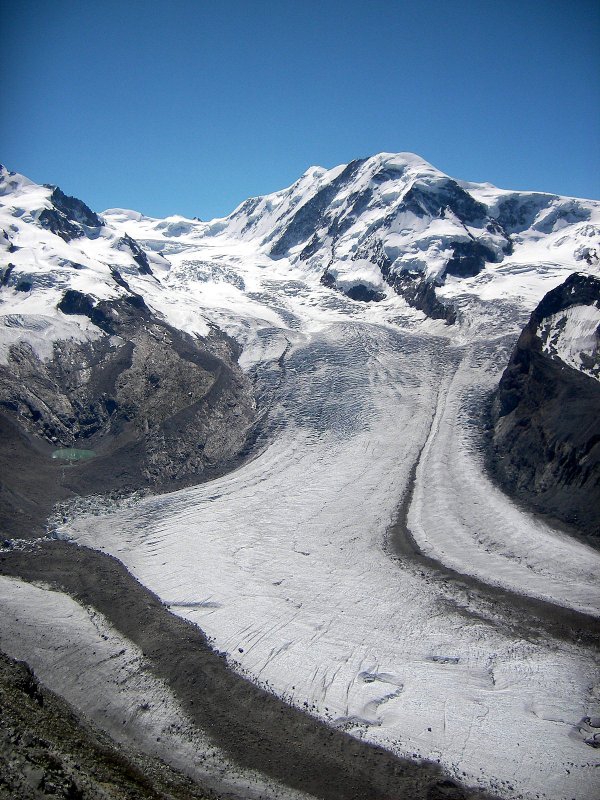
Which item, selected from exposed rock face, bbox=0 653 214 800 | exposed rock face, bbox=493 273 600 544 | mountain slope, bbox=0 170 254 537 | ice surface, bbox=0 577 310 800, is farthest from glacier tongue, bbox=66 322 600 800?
exposed rock face, bbox=0 653 214 800

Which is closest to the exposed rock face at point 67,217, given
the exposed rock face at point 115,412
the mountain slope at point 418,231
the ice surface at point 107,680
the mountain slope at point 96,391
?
the mountain slope at point 96,391

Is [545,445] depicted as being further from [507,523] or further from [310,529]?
[310,529]

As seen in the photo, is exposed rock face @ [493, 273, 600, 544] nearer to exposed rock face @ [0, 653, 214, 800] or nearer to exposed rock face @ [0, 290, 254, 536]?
exposed rock face @ [0, 290, 254, 536]

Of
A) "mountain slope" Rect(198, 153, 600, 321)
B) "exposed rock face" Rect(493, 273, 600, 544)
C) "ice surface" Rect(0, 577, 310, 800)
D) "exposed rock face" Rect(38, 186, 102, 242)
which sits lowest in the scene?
"ice surface" Rect(0, 577, 310, 800)

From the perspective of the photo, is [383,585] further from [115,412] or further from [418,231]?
[418,231]

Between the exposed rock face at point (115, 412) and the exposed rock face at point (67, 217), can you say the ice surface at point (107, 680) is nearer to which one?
the exposed rock face at point (115, 412)

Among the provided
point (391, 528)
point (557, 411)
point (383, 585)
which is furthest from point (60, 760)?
point (557, 411)

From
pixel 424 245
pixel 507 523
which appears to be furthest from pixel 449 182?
pixel 507 523
